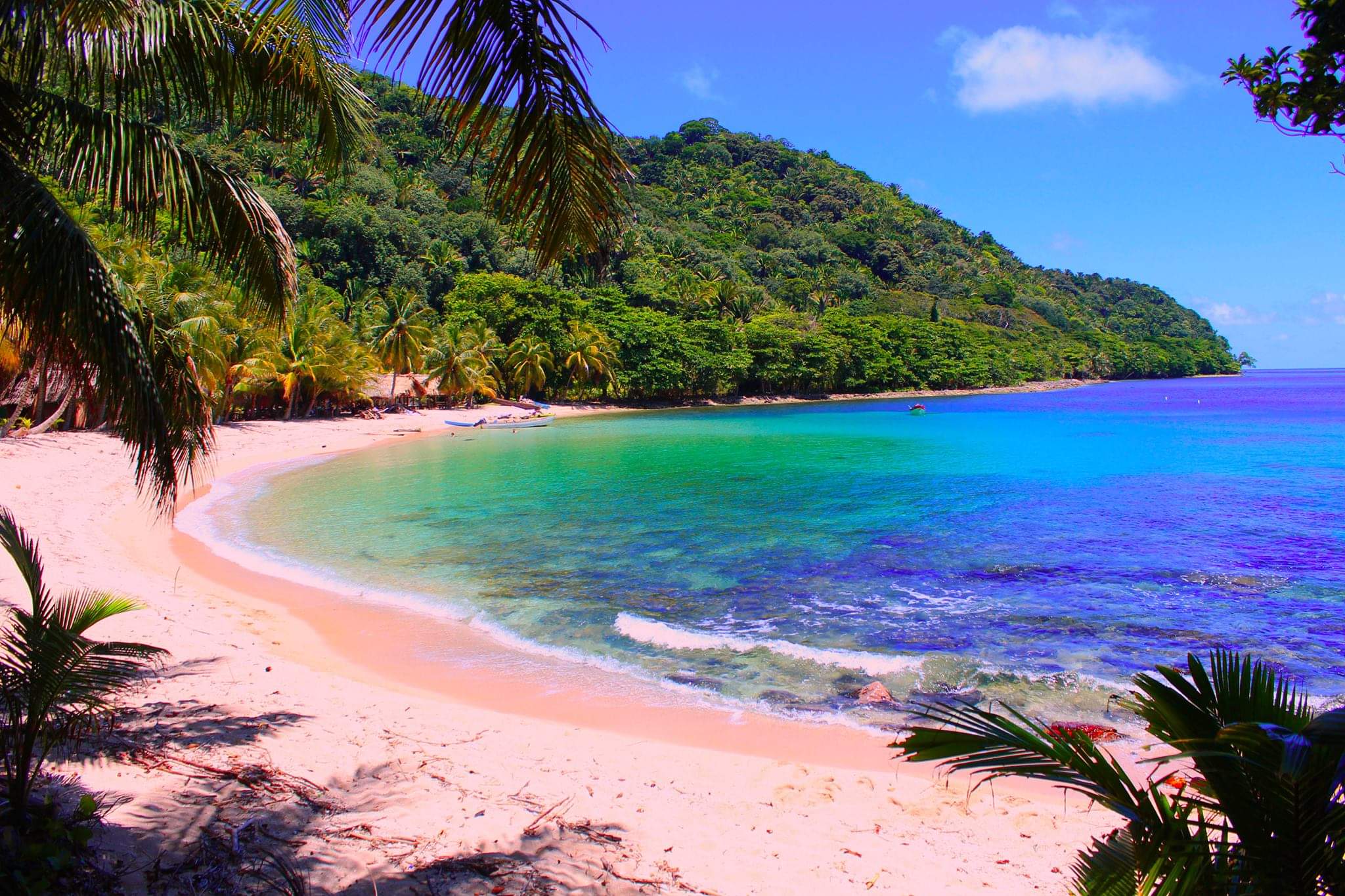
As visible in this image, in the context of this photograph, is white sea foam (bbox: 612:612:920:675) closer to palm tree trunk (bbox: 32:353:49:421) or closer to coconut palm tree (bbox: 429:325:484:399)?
palm tree trunk (bbox: 32:353:49:421)

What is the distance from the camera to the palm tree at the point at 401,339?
41.8m

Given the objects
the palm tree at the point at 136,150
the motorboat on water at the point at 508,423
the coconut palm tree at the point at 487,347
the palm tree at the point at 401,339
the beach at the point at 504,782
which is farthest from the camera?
the coconut palm tree at the point at 487,347

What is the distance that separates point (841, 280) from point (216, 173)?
102m

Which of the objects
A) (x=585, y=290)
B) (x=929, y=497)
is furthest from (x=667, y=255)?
(x=929, y=497)

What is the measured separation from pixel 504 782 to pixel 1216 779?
4.16 meters

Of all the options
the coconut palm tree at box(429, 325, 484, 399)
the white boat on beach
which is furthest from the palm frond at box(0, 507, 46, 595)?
the coconut palm tree at box(429, 325, 484, 399)

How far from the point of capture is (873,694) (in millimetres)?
7465

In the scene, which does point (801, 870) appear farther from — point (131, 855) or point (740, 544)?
point (740, 544)

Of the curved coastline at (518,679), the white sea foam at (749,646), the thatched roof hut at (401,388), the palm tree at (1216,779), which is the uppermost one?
the thatched roof hut at (401,388)

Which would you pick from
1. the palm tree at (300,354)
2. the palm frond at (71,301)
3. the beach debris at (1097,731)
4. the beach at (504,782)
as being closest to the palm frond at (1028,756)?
the beach at (504,782)

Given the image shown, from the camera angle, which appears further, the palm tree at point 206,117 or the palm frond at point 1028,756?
the palm tree at point 206,117

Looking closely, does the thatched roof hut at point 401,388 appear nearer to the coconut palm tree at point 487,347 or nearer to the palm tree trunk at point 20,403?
the coconut palm tree at point 487,347

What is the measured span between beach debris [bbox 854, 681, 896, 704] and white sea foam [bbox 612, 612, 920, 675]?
0.50m

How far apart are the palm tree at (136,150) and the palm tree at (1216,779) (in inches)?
168
